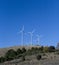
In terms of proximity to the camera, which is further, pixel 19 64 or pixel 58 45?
pixel 58 45

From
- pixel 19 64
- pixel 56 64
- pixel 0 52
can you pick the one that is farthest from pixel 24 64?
pixel 0 52

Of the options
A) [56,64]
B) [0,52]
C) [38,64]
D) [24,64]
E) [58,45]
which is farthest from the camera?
[0,52]

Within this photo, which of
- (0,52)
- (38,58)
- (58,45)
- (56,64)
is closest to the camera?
(56,64)

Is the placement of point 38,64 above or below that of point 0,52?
below

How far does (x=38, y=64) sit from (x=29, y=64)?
11.0 ft

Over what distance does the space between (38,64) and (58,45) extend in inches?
3115

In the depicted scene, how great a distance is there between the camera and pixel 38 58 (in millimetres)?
78062

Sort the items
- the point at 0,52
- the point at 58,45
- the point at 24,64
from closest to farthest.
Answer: the point at 24,64 → the point at 58,45 → the point at 0,52

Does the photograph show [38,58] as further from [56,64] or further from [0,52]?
[0,52]

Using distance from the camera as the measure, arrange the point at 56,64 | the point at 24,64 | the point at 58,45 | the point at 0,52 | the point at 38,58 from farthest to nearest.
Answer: the point at 0,52 < the point at 58,45 < the point at 38,58 < the point at 24,64 < the point at 56,64

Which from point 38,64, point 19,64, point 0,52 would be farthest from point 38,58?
point 0,52

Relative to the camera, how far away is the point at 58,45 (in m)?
143

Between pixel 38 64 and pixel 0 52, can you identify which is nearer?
pixel 38 64

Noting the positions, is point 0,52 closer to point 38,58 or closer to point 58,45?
point 58,45
